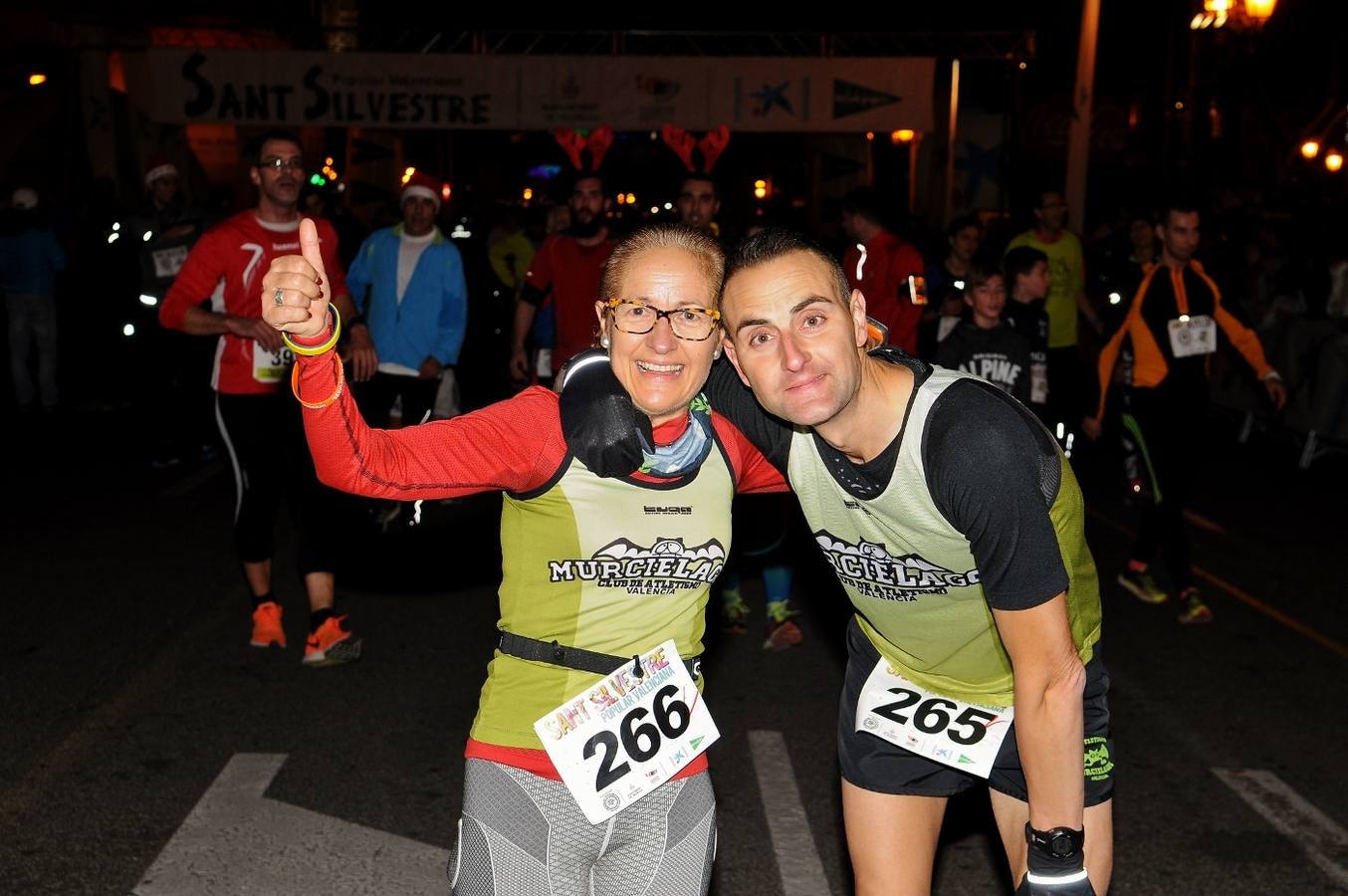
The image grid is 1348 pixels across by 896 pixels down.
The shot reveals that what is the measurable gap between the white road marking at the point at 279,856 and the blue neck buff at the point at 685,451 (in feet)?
6.66

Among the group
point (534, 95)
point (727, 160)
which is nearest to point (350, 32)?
point (534, 95)

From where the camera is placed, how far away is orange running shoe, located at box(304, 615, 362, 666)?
645 cm

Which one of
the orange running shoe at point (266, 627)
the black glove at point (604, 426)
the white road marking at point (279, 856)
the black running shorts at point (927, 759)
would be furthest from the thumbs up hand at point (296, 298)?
the orange running shoe at point (266, 627)

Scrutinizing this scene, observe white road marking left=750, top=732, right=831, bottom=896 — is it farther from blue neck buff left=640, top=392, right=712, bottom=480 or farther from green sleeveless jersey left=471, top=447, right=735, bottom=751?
blue neck buff left=640, top=392, right=712, bottom=480

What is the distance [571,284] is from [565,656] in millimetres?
5533

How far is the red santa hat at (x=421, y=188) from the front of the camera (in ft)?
25.2

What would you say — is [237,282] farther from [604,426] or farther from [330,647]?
[604,426]

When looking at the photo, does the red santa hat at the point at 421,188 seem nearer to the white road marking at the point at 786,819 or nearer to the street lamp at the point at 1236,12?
the white road marking at the point at 786,819

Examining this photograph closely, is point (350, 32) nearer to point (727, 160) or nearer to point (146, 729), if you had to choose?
point (146, 729)

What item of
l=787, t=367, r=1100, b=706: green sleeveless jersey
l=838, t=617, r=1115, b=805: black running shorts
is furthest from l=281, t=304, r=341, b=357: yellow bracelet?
l=838, t=617, r=1115, b=805: black running shorts

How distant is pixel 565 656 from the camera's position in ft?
9.05

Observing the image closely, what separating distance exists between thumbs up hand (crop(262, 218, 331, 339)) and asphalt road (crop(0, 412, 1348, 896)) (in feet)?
7.89

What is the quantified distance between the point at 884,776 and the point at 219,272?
4183 mm

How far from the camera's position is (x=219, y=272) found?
6.24 m
